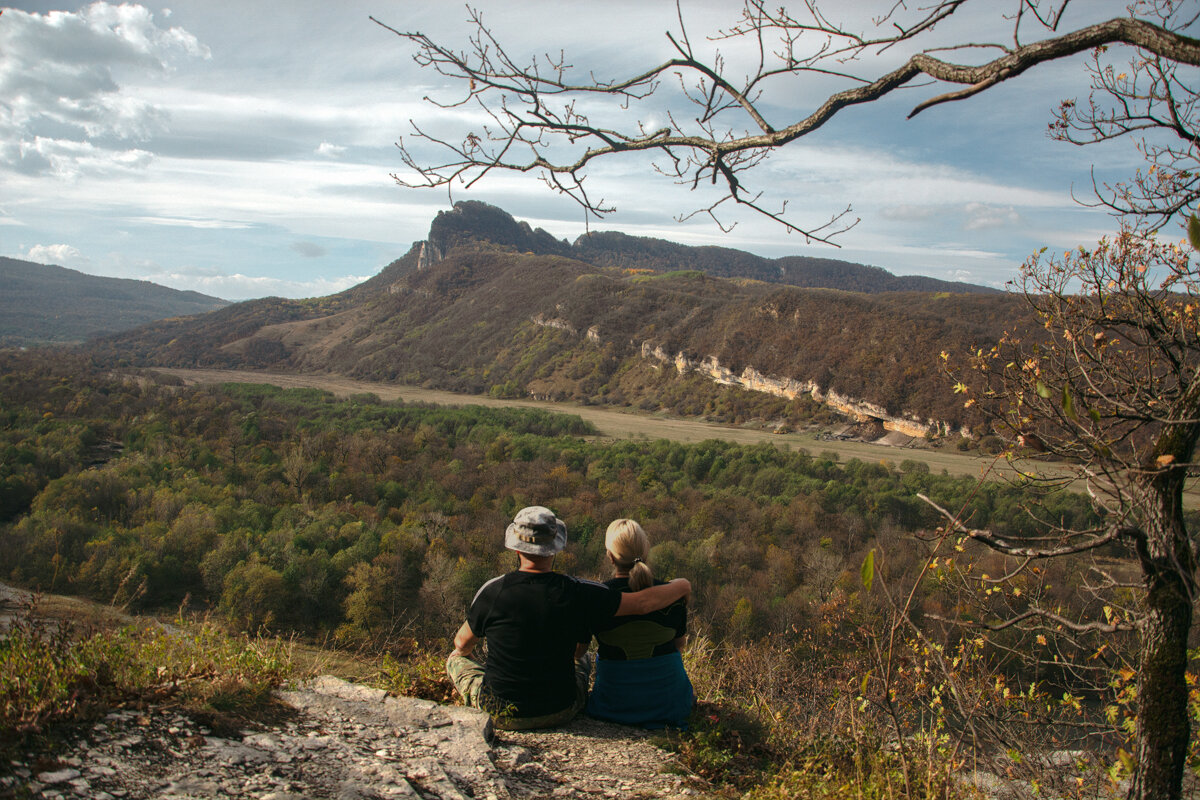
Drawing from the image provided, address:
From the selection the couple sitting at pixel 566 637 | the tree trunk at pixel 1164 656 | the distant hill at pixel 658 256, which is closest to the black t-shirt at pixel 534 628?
the couple sitting at pixel 566 637

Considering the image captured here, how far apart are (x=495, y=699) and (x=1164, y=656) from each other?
2.95m

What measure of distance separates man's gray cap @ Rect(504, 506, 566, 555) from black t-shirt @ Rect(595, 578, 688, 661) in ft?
1.42

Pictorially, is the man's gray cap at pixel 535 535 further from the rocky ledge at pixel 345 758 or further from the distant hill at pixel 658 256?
the distant hill at pixel 658 256

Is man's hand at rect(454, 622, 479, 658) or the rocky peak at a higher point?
the rocky peak

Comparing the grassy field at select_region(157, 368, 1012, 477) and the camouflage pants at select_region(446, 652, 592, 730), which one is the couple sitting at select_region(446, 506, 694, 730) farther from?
the grassy field at select_region(157, 368, 1012, 477)

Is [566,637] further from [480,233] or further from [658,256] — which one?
[658,256]

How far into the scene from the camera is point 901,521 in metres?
24.8

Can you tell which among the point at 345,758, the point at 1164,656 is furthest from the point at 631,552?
the point at 1164,656

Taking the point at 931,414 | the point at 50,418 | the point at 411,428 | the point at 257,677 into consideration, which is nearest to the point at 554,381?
the point at 411,428

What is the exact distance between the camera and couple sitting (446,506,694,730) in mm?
3342

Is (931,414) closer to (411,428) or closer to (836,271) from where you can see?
(411,428)

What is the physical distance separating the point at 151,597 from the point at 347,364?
77787mm

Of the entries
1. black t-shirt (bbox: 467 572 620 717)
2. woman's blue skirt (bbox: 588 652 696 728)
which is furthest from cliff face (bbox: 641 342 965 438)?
black t-shirt (bbox: 467 572 620 717)

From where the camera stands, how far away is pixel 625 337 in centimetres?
7075
